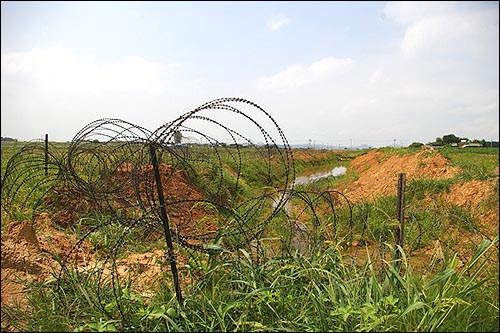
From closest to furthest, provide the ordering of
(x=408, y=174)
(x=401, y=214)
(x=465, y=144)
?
(x=401, y=214), (x=408, y=174), (x=465, y=144)

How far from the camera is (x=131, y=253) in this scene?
17.2 feet

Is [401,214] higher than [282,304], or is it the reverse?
[401,214]

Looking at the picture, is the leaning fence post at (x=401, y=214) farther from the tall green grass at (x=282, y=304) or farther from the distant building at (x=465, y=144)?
the distant building at (x=465, y=144)

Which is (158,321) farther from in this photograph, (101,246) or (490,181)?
(490,181)

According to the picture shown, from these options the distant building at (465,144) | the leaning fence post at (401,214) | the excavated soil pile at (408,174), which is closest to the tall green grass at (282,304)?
the leaning fence post at (401,214)

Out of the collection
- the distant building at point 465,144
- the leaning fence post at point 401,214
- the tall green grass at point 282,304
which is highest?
the distant building at point 465,144

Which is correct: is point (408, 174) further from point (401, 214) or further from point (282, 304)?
point (282, 304)

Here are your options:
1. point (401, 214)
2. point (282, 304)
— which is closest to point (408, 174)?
point (401, 214)

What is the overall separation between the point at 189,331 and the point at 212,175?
884cm

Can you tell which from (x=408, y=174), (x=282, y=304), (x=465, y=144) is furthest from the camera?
(x=465, y=144)

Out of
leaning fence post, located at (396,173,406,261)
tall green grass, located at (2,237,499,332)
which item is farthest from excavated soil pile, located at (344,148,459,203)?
tall green grass, located at (2,237,499,332)

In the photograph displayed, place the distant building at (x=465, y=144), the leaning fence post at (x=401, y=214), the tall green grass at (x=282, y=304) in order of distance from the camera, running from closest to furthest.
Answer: the tall green grass at (x=282, y=304) < the leaning fence post at (x=401, y=214) < the distant building at (x=465, y=144)

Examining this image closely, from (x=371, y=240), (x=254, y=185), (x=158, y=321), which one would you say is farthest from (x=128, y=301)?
(x=254, y=185)

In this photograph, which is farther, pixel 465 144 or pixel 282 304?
pixel 465 144
